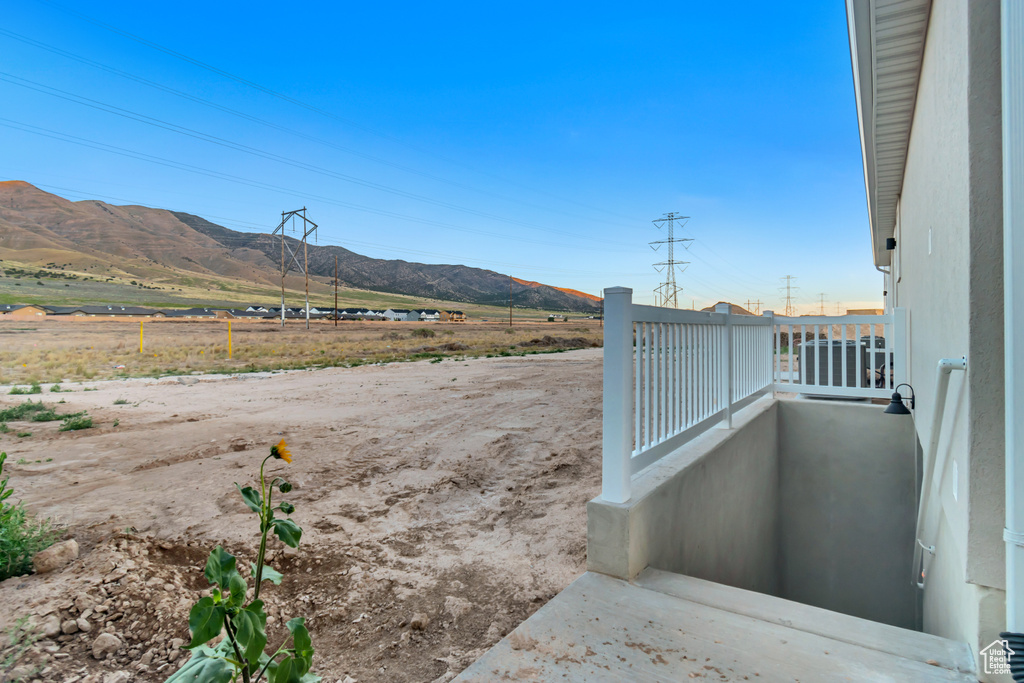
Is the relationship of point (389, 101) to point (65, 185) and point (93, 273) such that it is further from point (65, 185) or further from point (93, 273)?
point (93, 273)

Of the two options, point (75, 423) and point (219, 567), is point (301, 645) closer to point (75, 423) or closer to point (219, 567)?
point (219, 567)

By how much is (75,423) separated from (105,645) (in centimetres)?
515

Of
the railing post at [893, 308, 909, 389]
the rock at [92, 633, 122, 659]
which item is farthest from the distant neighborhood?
the railing post at [893, 308, 909, 389]

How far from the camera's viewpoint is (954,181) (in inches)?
68.4

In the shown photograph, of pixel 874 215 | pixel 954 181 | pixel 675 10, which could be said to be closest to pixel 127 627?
pixel 954 181

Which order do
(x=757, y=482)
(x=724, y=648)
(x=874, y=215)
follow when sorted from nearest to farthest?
1. (x=724, y=648)
2. (x=757, y=482)
3. (x=874, y=215)

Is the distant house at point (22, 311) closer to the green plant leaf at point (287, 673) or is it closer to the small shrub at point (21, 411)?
the small shrub at point (21, 411)

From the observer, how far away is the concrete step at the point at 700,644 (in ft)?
4.69

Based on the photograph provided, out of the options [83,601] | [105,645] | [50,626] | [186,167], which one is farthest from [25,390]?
[186,167]

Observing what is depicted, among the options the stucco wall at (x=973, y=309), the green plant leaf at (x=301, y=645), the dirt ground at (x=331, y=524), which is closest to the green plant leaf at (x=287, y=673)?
the green plant leaf at (x=301, y=645)

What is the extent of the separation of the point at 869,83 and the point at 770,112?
1633cm

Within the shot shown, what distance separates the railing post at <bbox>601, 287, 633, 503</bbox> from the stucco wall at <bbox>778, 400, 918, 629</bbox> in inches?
140

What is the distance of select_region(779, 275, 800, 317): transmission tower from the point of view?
123 feet

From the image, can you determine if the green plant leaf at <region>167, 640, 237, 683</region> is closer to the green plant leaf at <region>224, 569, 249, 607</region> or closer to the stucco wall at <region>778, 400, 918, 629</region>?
the green plant leaf at <region>224, 569, 249, 607</region>
